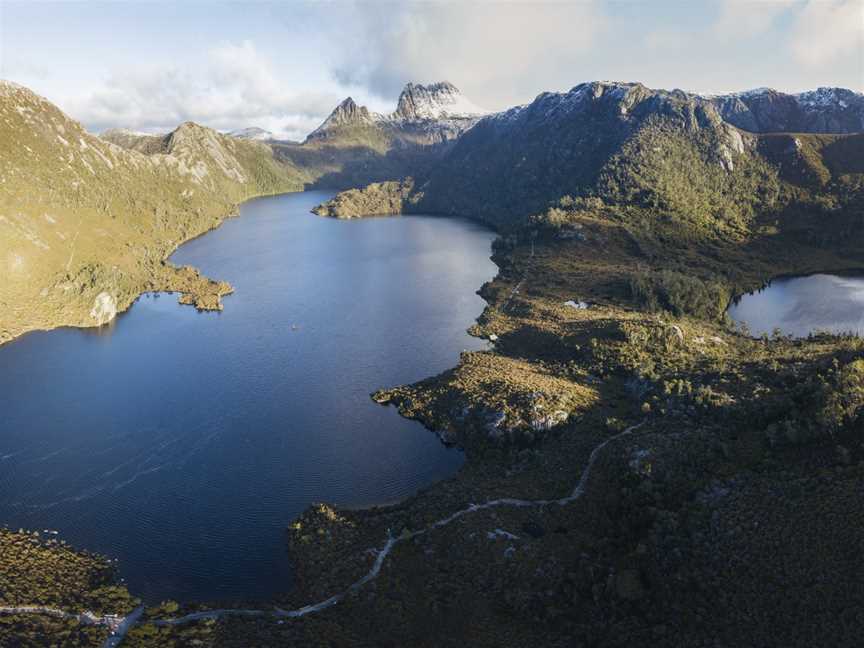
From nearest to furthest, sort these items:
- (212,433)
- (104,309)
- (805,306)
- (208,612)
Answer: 1. (208,612)
2. (212,433)
3. (805,306)
4. (104,309)

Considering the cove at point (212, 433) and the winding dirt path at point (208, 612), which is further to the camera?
the cove at point (212, 433)

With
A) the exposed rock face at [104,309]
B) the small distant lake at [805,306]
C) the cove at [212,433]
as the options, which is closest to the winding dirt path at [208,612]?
the cove at [212,433]

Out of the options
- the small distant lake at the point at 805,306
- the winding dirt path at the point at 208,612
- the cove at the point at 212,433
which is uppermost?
the small distant lake at the point at 805,306

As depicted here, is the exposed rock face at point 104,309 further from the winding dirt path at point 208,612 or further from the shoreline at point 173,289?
the winding dirt path at point 208,612

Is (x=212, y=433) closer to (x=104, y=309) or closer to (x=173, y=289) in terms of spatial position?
(x=104, y=309)

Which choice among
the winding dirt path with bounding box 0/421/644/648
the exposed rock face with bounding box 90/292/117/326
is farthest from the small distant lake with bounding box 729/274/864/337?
the exposed rock face with bounding box 90/292/117/326

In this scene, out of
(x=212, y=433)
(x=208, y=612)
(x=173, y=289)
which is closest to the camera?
(x=208, y=612)

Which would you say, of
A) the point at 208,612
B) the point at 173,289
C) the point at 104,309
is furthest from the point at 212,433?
the point at 173,289
